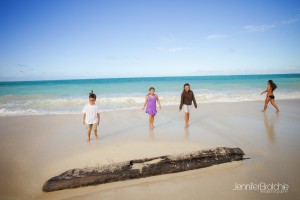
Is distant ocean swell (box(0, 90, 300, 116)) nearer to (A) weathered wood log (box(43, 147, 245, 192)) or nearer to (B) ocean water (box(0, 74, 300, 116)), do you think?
(B) ocean water (box(0, 74, 300, 116))

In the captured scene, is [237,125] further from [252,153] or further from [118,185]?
[118,185]

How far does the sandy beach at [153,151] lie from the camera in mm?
3260

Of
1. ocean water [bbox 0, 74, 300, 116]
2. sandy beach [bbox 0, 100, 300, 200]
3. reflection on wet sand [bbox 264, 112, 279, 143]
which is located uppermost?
ocean water [bbox 0, 74, 300, 116]

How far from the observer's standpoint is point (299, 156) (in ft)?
14.8

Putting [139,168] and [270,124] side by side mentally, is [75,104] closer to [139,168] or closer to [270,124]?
[139,168]

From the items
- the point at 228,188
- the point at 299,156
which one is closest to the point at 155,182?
the point at 228,188

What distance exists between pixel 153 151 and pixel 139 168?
1.44 metres

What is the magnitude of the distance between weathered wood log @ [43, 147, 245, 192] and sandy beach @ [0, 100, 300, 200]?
4.1 inches

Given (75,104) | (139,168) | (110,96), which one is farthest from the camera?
(110,96)

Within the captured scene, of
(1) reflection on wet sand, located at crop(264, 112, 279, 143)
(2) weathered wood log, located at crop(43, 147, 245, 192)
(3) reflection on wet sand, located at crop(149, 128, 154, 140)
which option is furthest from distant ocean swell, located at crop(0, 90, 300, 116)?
(2) weathered wood log, located at crop(43, 147, 245, 192)

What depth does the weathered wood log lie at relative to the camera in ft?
10.8

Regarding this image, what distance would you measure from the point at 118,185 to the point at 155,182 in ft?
2.23

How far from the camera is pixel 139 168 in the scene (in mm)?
3586

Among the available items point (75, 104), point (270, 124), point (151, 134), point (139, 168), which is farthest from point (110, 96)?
point (139, 168)
